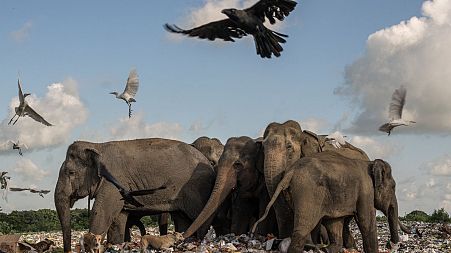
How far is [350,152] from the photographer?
15.7m

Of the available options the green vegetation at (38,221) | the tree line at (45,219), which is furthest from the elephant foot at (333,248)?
the green vegetation at (38,221)

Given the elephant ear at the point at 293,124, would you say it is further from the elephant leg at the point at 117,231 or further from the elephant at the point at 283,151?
the elephant leg at the point at 117,231

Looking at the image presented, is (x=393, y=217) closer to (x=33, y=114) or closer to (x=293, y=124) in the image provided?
(x=293, y=124)

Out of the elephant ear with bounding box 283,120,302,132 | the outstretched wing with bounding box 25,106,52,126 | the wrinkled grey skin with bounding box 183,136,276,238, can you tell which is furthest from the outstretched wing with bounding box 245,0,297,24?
the outstretched wing with bounding box 25,106,52,126

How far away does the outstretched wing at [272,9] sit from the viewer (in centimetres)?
1062

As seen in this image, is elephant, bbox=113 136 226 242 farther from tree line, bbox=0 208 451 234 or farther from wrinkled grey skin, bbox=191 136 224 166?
tree line, bbox=0 208 451 234

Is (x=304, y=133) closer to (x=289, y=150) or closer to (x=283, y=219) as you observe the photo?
(x=289, y=150)

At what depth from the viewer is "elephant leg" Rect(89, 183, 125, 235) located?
13734 millimetres

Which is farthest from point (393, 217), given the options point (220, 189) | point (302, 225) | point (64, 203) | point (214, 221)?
point (64, 203)

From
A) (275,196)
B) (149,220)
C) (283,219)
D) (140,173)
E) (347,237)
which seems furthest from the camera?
(149,220)

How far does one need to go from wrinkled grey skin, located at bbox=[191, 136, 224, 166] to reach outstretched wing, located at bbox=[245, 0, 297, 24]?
19.1 ft

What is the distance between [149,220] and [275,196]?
1979 centimetres

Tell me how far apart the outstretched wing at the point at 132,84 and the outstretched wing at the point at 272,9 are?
15.0 ft

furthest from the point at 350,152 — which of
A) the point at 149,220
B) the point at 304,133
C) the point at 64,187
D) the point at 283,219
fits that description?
the point at 149,220
